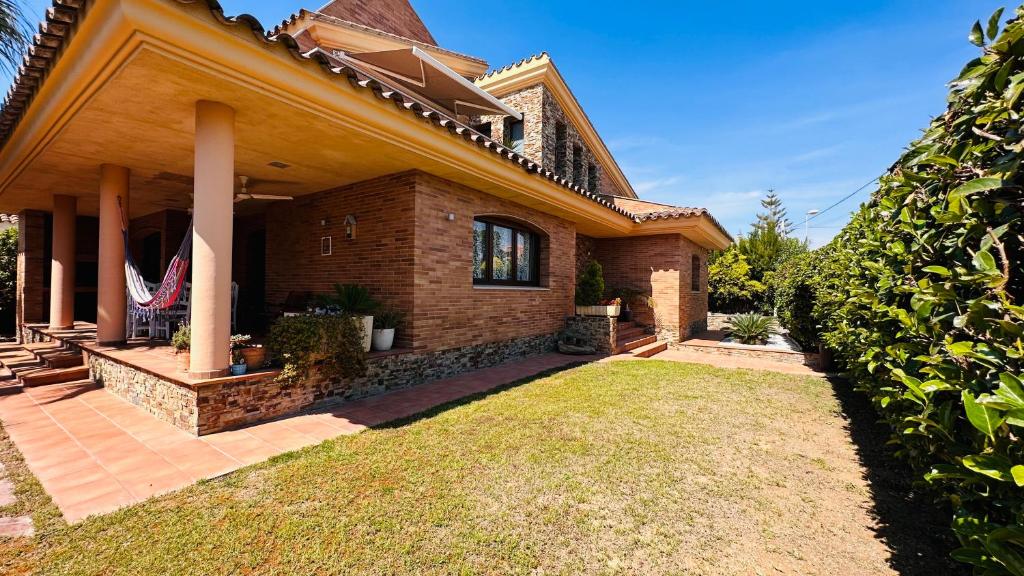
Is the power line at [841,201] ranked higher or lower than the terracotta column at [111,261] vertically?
higher

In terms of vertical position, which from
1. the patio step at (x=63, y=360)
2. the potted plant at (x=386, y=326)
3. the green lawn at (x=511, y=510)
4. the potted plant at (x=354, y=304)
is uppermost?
the potted plant at (x=354, y=304)

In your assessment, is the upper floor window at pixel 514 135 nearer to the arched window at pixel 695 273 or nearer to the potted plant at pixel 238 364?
the arched window at pixel 695 273

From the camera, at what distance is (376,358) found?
18.0 ft

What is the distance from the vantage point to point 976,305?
4.46ft

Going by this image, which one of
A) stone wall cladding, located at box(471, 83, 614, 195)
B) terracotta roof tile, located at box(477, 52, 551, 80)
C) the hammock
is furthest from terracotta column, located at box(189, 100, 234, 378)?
terracotta roof tile, located at box(477, 52, 551, 80)

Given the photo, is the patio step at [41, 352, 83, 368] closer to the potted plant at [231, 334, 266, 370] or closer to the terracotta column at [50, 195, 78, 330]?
the terracotta column at [50, 195, 78, 330]

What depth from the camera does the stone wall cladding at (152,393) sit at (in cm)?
394

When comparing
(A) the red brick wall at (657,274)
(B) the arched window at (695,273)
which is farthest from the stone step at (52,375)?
(B) the arched window at (695,273)

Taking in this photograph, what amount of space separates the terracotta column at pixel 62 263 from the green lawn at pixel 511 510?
22.7 feet

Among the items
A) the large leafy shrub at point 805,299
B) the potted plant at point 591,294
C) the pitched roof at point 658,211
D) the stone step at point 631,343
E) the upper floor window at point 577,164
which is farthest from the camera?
the upper floor window at point 577,164

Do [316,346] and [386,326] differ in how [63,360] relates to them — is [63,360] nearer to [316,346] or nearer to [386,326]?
[316,346]

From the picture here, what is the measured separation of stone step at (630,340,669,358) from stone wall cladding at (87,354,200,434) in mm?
7979

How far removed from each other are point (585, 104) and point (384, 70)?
9.00m

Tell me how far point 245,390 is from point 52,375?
4.01 m
